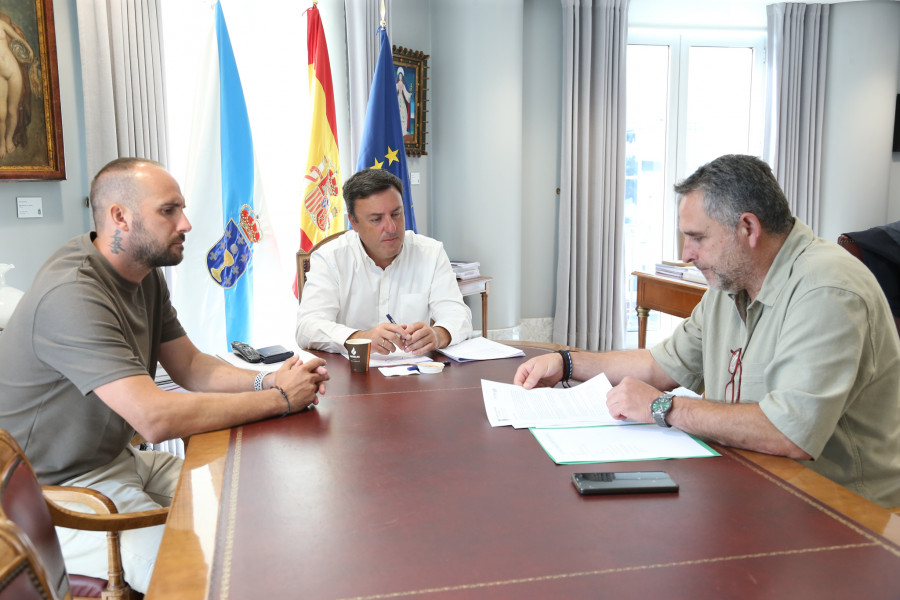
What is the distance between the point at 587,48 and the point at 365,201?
3.14 meters

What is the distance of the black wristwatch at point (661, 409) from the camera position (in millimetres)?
1341

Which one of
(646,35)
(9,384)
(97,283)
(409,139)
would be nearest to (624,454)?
(97,283)

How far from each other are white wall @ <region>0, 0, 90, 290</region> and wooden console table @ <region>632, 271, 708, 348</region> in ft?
9.70

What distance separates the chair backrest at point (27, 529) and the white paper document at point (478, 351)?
126 cm

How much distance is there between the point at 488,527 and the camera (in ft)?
3.18

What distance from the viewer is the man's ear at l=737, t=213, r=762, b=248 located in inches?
56.4

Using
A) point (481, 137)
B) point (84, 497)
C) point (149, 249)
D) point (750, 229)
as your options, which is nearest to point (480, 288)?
point (481, 137)

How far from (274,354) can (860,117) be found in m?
5.36

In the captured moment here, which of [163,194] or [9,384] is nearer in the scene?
[9,384]

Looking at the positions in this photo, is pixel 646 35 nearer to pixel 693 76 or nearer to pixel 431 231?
pixel 693 76

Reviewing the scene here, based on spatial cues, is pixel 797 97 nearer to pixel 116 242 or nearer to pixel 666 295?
pixel 666 295

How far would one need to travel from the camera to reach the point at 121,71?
9.67 ft

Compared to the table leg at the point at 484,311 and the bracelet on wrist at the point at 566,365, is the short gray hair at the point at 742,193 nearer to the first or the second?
the bracelet on wrist at the point at 566,365

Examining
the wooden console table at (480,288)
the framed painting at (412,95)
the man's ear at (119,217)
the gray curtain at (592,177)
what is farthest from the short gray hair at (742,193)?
the gray curtain at (592,177)
